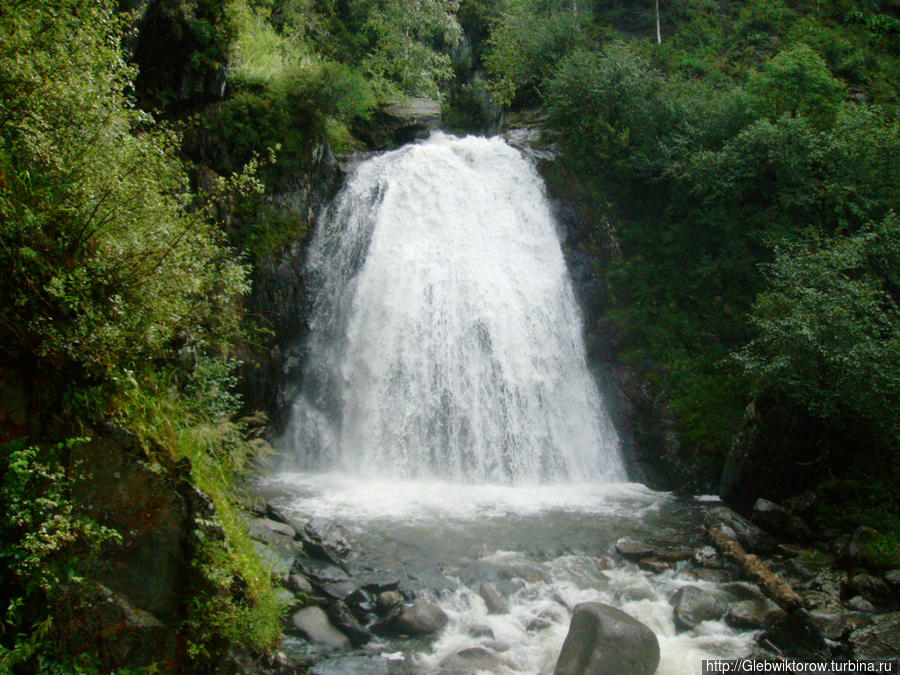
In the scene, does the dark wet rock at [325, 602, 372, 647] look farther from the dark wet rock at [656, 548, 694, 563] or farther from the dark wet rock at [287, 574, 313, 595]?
the dark wet rock at [656, 548, 694, 563]

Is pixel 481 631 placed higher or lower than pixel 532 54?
lower

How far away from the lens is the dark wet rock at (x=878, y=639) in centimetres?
594

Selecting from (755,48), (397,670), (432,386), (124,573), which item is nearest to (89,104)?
(124,573)

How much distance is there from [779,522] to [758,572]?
7.66ft

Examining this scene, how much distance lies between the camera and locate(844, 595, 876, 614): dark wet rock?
22.9 ft

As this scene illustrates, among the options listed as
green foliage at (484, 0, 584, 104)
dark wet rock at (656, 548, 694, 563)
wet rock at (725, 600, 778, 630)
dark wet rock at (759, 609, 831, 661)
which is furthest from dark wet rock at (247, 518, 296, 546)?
green foliage at (484, 0, 584, 104)

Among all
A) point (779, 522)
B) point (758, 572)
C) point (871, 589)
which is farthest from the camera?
point (779, 522)

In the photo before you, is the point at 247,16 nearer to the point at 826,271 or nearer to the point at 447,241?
the point at 447,241

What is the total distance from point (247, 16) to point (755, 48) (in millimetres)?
19014

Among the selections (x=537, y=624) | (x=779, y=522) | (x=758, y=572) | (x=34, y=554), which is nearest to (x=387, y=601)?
(x=537, y=624)

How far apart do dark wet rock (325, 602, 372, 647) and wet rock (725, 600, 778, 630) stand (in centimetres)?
428

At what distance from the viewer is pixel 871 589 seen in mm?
7285

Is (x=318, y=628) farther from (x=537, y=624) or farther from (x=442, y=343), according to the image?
(x=442, y=343)

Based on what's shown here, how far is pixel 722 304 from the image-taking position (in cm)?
1390
